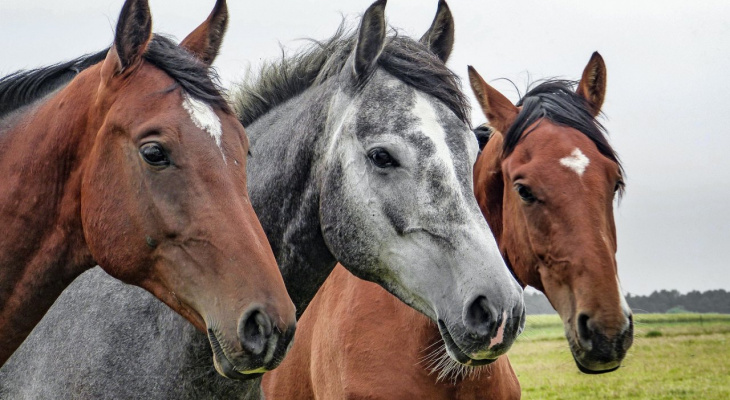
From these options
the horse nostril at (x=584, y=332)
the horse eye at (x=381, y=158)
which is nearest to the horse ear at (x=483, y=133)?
the horse nostril at (x=584, y=332)

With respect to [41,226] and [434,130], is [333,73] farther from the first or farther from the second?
[41,226]

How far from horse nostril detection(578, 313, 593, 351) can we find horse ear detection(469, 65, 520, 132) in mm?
1781

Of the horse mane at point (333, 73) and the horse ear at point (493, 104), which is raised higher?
the horse mane at point (333, 73)

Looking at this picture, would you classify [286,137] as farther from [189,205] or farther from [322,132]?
[189,205]

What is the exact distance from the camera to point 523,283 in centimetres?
539

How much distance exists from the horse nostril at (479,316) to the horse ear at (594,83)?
319 cm

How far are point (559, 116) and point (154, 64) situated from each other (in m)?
3.28

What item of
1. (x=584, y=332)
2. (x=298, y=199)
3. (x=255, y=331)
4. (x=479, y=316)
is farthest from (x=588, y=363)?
(x=255, y=331)

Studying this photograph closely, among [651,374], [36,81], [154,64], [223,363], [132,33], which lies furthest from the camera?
[651,374]

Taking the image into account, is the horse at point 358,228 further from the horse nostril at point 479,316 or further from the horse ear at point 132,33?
the horse ear at point 132,33

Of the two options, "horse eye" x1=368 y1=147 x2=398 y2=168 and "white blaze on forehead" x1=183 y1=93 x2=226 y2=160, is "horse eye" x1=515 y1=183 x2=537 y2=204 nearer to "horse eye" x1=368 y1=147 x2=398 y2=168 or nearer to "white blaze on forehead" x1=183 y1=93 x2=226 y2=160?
"horse eye" x1=368 y1=147 x2=398 y2=168

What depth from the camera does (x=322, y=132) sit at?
4.29 meters

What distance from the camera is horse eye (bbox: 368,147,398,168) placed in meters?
3.89

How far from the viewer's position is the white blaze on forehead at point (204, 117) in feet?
10.7
